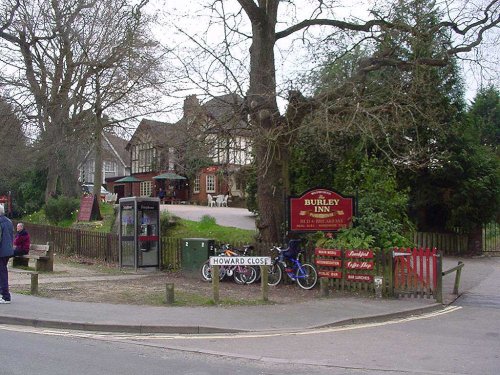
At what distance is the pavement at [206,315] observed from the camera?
9.52m

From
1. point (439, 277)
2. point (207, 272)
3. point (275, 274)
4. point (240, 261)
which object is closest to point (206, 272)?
point (207, 272)

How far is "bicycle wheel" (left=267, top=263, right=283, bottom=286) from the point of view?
14883 millimetres

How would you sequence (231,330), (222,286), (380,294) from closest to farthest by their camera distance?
(231,330)
(380,294)
(222,286)

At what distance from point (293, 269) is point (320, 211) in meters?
1.67

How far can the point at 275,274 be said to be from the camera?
49.0ft

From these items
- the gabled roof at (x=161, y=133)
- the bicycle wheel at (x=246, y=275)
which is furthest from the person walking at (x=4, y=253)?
the gabled roof at (x=161, y=133)

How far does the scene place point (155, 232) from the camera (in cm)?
1822

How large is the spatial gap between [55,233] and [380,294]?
1541 cm

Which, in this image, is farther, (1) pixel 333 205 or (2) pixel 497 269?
(2) pixel 497 269

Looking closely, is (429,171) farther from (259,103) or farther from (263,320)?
(263,320)

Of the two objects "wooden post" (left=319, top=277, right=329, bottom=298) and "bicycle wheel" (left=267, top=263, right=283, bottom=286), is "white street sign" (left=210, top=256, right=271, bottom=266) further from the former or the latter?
"bicycle wheel" (left=267, top=263, right=283, bottom=286)

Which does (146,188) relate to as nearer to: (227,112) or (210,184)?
(210,184)

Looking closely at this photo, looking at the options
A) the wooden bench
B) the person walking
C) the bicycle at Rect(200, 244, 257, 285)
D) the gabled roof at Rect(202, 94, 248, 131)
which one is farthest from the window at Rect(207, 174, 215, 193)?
the person walking

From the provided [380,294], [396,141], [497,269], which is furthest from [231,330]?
[497,269]
